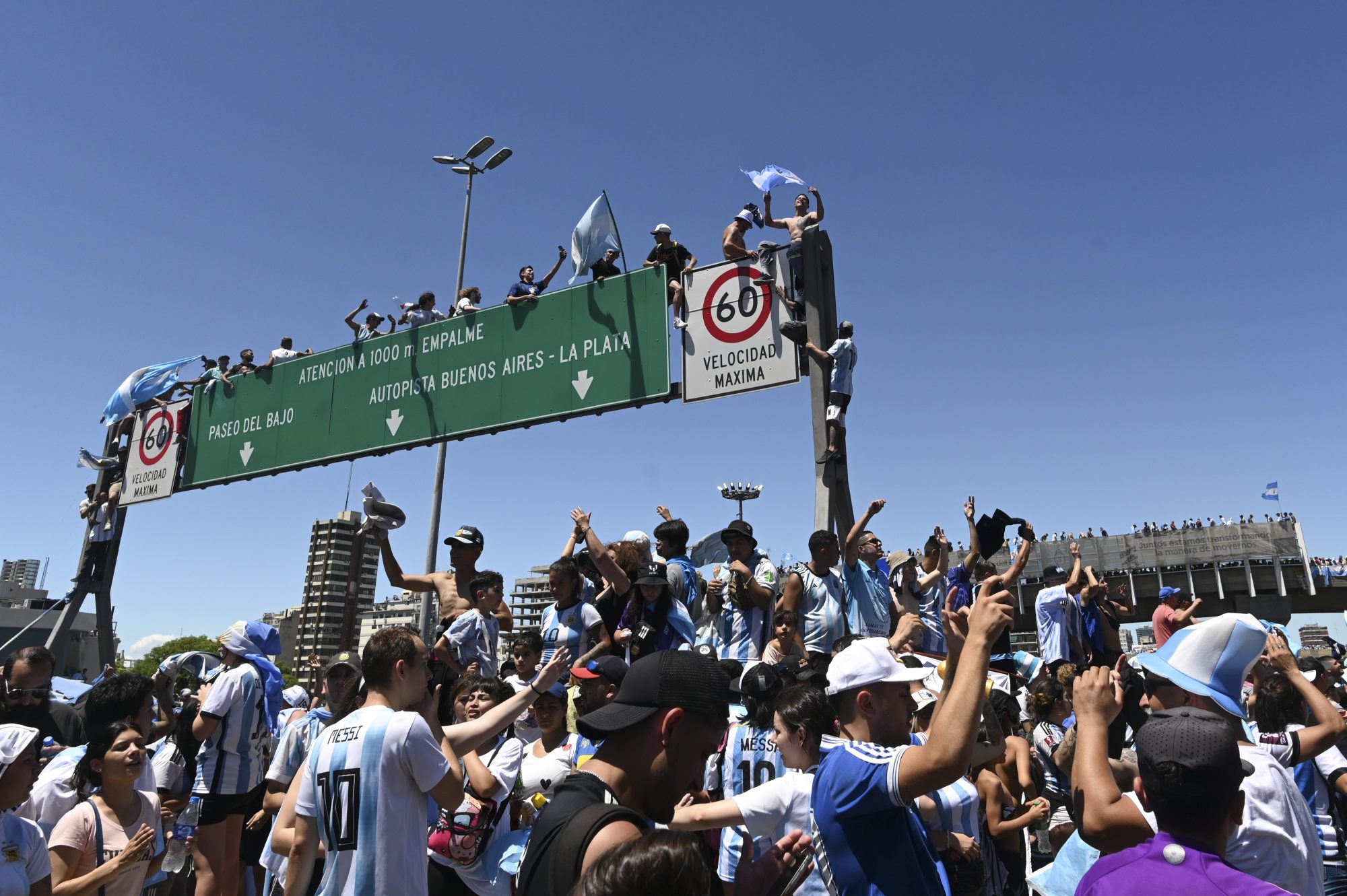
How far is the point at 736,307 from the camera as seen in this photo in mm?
10500

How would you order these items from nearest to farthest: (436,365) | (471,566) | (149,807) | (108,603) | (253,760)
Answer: (149,807)
(253,760)
(471,566)
(436,365)
(108,603)

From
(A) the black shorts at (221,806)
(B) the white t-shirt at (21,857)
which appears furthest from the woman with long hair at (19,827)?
(A) the black shorts at (221,806)

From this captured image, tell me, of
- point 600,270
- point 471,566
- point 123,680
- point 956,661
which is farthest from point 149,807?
point 600,270

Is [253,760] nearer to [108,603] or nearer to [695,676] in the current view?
[695,676]

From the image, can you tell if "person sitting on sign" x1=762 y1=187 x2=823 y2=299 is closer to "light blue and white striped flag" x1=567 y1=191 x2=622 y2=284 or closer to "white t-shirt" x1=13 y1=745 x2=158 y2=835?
"light blue and white striped flag" x1=567 y1=191 x2=622 y2=284

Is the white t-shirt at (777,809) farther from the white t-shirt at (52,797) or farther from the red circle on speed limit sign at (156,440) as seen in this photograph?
the red circle on speed limit sign at (156,440)

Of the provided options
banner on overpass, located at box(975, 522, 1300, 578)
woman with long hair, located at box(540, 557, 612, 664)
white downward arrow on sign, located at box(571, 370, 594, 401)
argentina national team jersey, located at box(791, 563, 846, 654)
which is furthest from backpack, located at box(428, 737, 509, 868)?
banner on overpass, located at box(975, 522, 1300, 578)

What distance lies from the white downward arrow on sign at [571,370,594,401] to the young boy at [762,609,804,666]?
19.8 ft

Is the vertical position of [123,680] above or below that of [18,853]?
above

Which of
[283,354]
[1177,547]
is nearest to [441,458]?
[283,354]

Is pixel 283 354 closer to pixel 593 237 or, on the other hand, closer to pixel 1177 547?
pixel 593 237

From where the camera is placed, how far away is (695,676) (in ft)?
6.75

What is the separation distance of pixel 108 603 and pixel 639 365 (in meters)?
13.3

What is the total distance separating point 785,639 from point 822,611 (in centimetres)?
77
